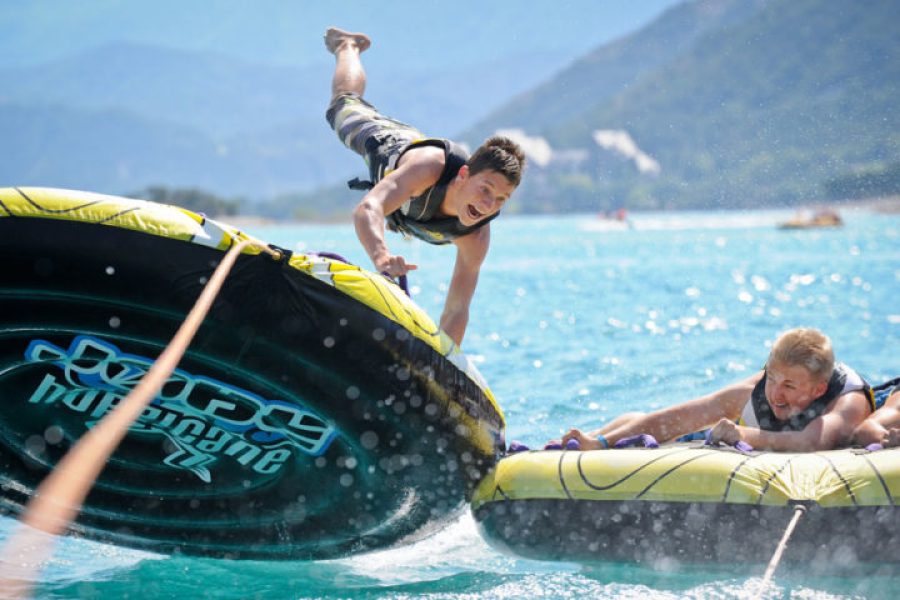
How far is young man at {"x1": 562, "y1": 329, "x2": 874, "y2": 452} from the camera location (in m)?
3.43

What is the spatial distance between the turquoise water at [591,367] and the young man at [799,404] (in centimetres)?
45

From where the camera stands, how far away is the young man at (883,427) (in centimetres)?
332

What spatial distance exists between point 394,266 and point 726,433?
1254mm

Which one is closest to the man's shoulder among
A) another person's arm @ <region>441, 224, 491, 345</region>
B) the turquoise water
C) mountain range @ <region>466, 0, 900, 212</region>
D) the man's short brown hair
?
the man's short brown hair

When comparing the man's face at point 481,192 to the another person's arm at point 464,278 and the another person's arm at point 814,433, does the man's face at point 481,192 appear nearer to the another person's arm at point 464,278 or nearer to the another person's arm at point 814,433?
the another person's arm at point 464,278

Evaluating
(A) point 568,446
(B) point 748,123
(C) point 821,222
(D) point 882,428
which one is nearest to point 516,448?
(A) point 568,446

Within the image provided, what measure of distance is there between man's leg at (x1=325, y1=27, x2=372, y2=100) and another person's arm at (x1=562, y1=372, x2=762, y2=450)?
2.10 meters

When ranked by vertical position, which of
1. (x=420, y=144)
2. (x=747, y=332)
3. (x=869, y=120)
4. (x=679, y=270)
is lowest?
(x=420, y=144)

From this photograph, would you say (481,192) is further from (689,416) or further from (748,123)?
(748,123)

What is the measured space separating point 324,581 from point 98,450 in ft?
5.91

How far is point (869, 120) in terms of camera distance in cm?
14638

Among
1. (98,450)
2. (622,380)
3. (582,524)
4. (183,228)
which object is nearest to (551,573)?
(582,524)

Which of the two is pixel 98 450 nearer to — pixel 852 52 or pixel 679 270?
pixel 679 270

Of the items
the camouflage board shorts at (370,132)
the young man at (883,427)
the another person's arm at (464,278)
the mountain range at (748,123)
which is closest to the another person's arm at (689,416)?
the young man at (883,427)
